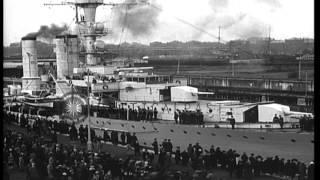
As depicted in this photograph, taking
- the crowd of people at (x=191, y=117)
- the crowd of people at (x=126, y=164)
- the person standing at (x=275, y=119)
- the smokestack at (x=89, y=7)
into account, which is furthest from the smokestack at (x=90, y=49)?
the person standing at (x=275, y=119)

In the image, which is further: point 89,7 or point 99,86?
point 89,7

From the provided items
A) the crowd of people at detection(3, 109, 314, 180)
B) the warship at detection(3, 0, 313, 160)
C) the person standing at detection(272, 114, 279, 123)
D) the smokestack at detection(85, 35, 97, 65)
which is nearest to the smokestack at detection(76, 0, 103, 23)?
the warship at detection(3, 0, 313, 160)

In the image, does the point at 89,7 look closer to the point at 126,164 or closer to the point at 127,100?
the point at 127,100

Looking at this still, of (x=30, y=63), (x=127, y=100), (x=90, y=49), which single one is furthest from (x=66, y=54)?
(x=127, y=100)

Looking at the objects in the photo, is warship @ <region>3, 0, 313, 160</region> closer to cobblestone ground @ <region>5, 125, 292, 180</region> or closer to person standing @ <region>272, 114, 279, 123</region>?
person standing @ <region>272, 114, 279, 123</region>

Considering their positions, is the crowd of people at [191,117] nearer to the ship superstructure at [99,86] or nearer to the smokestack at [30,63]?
the ship superstructure at [99,86]
